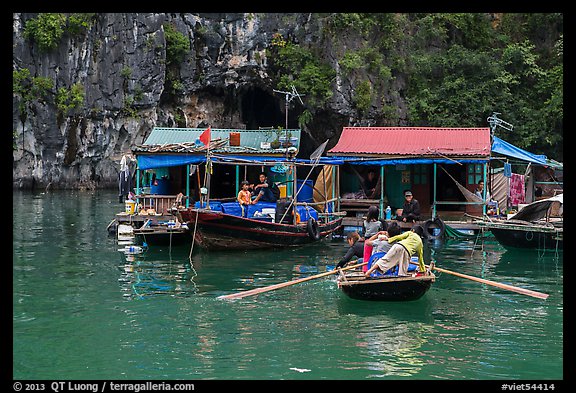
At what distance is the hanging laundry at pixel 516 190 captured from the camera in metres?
21.0

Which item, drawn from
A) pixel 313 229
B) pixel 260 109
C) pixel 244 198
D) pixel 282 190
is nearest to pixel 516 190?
pixel 282 190

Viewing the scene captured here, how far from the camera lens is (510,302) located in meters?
10.7

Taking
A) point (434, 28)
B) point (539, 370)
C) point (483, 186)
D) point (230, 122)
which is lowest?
point (539, 370)

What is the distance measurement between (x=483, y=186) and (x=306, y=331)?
1127cm

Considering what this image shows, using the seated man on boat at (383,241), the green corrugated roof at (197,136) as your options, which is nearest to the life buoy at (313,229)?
the green corrugated roof at (197,136)

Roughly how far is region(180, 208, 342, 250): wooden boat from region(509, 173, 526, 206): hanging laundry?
7547 mm

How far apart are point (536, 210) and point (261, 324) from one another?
29.9ft

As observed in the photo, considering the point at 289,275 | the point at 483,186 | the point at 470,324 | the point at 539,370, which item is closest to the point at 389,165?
the point at 483,186

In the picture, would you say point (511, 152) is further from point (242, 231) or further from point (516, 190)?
point (242, 231)

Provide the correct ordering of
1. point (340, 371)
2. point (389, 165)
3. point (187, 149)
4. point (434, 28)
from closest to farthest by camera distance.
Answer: point (340, 371) < point (187, 149) < point (389, 165) < point (434, 28)

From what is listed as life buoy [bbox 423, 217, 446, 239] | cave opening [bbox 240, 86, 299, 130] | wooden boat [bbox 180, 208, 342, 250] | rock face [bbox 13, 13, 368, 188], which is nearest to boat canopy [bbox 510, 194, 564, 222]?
life buoy [bbox 423, 217, 446, 239]
